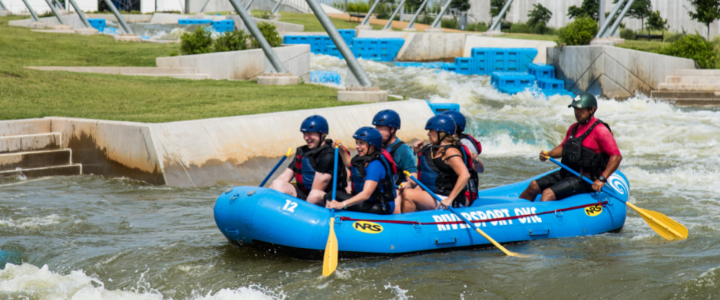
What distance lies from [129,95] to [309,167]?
327 inches

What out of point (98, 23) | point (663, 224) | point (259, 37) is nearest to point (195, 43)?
point (259, 37)

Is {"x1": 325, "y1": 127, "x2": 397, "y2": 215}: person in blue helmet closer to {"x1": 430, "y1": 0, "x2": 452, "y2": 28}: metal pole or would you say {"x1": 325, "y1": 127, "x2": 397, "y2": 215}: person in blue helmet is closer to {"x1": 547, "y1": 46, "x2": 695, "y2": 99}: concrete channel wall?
{"x1": 547, "y1": 46, "x2": 695, "y2": 99}: concrete channel wall

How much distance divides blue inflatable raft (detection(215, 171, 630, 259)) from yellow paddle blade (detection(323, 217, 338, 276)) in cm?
16

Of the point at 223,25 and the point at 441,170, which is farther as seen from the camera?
the point at 223,25

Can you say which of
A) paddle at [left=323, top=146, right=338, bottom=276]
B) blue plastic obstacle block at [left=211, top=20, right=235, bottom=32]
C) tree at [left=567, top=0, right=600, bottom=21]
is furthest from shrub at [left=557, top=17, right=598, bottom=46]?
blue plastic obstacle block at [left=211, top=20, right=235, bottom=32]

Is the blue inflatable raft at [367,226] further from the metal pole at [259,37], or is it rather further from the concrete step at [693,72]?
the concrete step at [693,72]

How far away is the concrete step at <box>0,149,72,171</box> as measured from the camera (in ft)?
32.3

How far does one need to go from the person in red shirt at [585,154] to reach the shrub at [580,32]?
14.9m

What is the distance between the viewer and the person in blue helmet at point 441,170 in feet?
21.7

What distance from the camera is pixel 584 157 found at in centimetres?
736

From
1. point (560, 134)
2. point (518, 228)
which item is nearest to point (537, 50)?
point (560, 134)

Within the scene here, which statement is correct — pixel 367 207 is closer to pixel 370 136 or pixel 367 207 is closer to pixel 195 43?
pixel 370 136

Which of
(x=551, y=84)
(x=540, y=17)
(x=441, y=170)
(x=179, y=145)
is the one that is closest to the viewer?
(x=441, y=170)

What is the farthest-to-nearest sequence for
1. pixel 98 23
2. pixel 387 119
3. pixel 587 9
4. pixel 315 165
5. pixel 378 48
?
pixel 98 23 < pixel 587 9 < pixel 378 48 < pixel 387 119 < pixel 315 165
